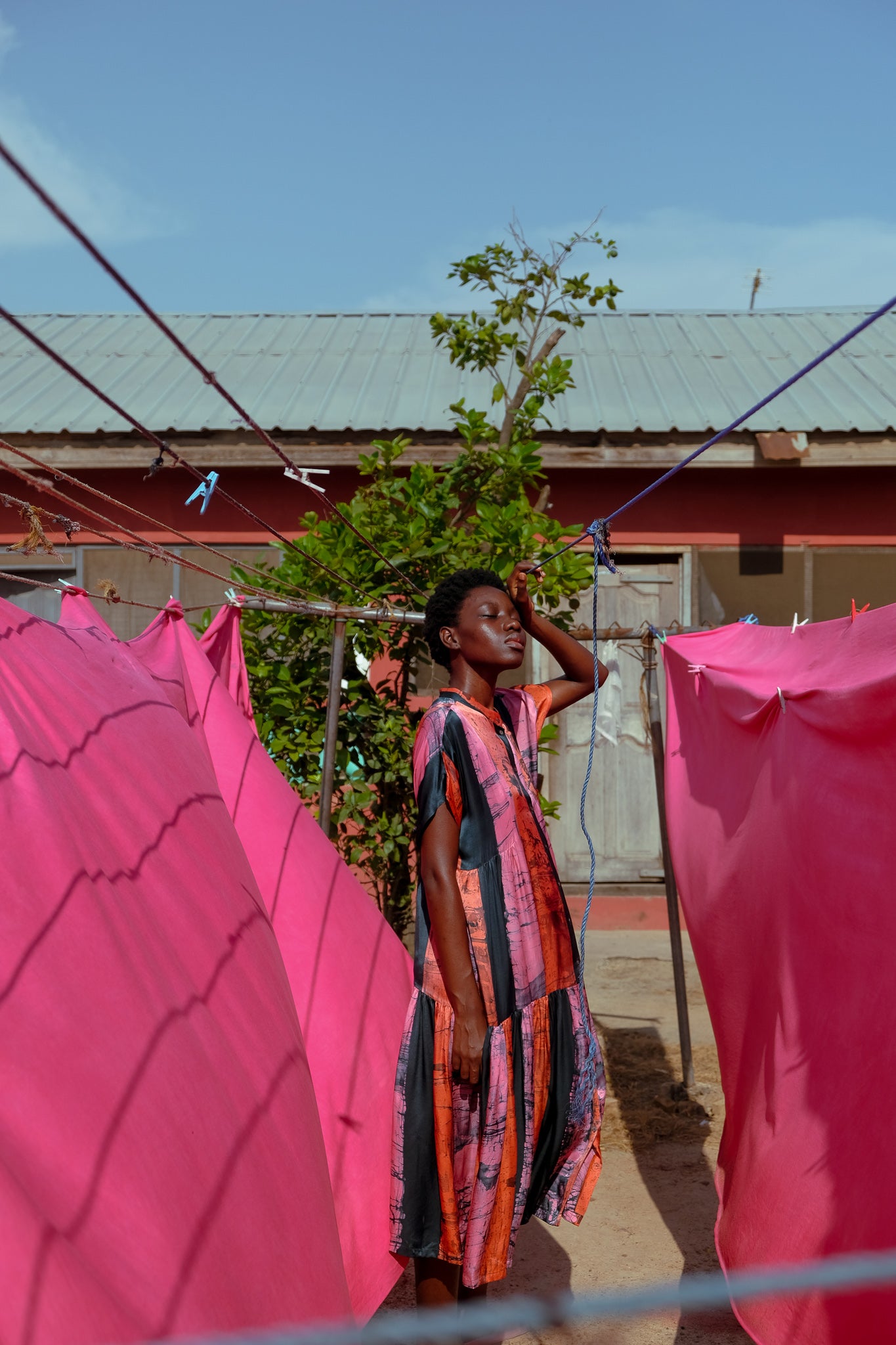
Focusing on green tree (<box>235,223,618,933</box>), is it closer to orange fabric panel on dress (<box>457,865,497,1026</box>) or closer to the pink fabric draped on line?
the pink fabric draped on line

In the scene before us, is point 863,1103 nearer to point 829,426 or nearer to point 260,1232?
point 260,1232

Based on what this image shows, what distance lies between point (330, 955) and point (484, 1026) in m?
0.61

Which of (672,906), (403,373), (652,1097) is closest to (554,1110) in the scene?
(672,906)

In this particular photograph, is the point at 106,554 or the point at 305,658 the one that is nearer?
the point at 305,658

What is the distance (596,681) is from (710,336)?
19.5 feet

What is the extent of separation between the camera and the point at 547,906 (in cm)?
232

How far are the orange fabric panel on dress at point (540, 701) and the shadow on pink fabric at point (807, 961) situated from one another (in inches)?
16.9

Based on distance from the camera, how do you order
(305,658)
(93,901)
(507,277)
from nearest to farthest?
1. (93,901)
2. (305,658)
3. (507,277)

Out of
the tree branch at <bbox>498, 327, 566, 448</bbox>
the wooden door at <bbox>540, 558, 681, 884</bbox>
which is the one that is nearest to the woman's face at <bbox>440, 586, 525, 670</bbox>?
the tree branch at <bbox>498, 327, 566, 448</bbox>

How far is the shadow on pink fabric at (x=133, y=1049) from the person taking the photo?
1.32 metres

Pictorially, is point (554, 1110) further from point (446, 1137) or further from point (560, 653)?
point (560, 653)

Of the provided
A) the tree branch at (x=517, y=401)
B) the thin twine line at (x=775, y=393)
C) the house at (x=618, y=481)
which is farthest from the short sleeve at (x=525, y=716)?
the house at (x=618, y=481)

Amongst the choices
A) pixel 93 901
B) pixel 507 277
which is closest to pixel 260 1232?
pixel 93 901

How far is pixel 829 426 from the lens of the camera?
5918 millimetres
